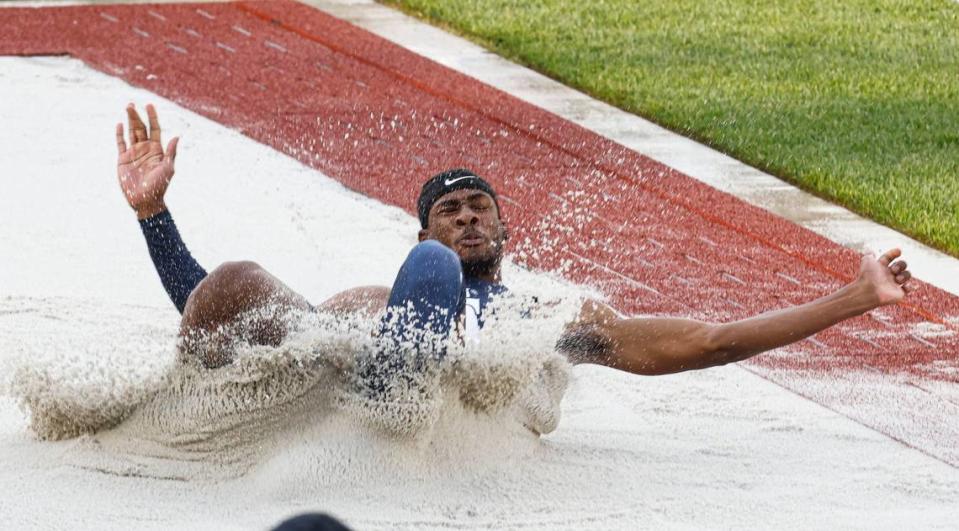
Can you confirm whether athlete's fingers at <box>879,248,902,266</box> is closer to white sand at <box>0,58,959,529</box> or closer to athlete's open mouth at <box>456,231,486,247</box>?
white sand at <box>0,58,959,529</box>

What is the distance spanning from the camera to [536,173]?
25.8ft

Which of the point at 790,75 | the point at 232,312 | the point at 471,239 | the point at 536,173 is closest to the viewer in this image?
the point at 232,312

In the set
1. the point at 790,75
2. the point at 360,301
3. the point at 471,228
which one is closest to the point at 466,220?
the point at 471,228

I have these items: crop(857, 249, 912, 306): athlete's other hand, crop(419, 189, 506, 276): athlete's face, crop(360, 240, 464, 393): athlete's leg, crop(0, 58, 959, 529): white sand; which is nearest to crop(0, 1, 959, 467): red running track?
crop(0, 58, 959, 529): white sand

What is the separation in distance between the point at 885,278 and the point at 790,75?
209 inches

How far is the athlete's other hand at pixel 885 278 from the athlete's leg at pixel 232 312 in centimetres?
152

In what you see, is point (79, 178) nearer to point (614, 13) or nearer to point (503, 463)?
point (503, 463)

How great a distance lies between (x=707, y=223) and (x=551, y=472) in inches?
111

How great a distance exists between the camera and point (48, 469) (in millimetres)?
4703

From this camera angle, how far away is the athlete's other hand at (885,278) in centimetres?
456

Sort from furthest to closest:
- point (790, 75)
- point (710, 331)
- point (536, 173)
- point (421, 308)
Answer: point (790, 75), point (536, 173), point (710, 331), point (421, 308)

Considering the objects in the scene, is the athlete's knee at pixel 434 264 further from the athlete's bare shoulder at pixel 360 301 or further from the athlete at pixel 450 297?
the athlete's bare shoulder at pixel 360 301

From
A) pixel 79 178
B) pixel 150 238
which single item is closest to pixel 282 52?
pixel 79 178

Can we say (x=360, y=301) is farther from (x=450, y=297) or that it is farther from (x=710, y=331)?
(x=710, y=331)
